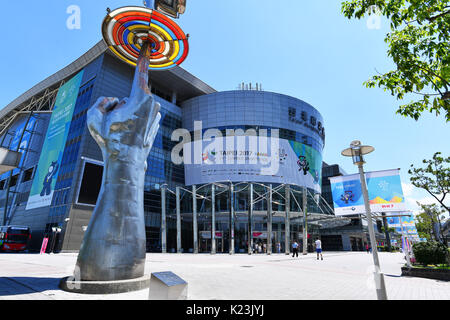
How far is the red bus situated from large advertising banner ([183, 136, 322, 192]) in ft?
80.8

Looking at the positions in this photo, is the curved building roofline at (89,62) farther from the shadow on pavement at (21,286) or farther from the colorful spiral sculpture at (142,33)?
the shadow on pavement at (21,286)

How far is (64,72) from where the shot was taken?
48875 millimetres

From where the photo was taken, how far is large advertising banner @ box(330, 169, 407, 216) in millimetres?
25453

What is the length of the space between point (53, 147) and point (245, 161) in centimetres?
3144

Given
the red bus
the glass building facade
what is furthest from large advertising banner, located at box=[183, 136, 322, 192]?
the red bus

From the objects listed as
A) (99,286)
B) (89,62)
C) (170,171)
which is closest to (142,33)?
(99,286)

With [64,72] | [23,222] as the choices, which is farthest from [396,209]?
[64,72]

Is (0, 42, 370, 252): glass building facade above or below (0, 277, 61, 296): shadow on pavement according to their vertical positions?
above

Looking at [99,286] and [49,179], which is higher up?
[49,179]

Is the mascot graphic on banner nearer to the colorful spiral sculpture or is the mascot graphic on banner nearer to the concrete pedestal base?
the colorful spiral sculpture

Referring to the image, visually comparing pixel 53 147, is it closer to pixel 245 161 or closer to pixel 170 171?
pixel 170 171

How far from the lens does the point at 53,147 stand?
42312 millimetres

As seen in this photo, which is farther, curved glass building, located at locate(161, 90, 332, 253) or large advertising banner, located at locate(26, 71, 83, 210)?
curved glass building, located at locate(161, 90, 332, 253)
